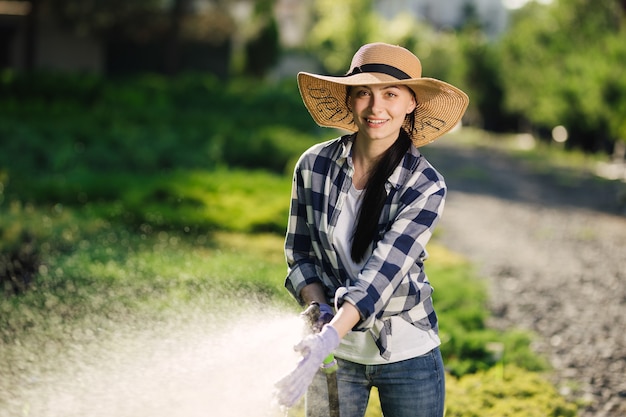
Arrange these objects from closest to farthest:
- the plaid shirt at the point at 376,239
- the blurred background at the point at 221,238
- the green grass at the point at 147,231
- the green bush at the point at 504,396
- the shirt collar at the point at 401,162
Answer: the plaid shirt at the point at 376,239
the shirt collar at the point at 401,162
the green bush at the point at 504,396
the blurred background at the point at 221,238
the green grass at the point at 147,231

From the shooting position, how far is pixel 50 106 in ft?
46.5

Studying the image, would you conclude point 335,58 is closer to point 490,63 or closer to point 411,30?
point 411,30

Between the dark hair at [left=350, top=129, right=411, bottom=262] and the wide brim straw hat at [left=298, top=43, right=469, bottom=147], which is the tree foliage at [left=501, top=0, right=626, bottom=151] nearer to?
the wide brim straw hat at [left=298, top=43, right=469, bottom=147]

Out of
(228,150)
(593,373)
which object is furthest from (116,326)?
(228,150)

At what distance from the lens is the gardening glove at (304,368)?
177 centimetres

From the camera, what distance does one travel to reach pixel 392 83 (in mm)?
2109

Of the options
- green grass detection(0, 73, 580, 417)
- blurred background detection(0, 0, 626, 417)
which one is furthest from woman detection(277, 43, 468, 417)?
green grass detection(0, 73, 580, 417)

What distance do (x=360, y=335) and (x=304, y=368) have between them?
0.40m

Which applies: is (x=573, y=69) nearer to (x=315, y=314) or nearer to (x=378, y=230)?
(x=378, y=230)

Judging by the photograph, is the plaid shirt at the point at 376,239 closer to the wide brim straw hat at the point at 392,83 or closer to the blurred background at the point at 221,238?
the wide brim straw hat at the point at 392,83

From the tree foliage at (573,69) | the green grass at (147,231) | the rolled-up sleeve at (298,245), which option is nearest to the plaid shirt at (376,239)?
the rolled-up sleeve at (298,245)

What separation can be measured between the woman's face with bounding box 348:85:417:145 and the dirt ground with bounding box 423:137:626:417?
2.43 metres

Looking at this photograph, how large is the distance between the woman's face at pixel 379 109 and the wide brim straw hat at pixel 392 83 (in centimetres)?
4

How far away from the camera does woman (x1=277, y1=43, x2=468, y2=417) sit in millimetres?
2096
